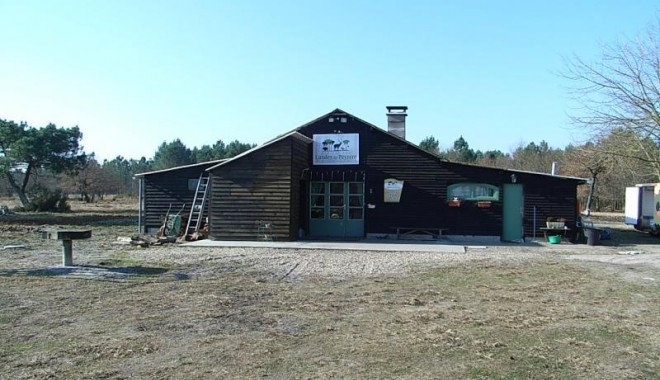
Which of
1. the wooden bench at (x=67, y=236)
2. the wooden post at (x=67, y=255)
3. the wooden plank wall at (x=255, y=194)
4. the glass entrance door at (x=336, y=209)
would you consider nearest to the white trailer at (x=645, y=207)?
the glass entrance door at (x=336, y=209)

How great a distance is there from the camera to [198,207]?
796 inches

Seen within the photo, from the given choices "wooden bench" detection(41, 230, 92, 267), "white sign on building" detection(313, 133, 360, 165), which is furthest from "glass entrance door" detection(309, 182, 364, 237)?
"wooden bench" detection(41, 230, 92, 267)

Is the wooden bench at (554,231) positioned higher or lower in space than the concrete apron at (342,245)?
higher

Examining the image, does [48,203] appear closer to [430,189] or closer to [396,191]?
[396,191]

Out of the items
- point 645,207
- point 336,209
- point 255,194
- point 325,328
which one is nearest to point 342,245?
point 255,194

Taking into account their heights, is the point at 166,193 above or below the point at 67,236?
above

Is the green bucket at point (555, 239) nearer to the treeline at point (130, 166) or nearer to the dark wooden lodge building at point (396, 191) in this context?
the dark wooden lodge building at point (396, 191)

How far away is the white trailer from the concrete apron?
446 inches

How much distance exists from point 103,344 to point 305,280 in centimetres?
491

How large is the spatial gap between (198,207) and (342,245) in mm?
6433

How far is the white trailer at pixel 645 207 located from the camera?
22844mm

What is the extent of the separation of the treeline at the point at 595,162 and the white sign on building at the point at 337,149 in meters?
4.13

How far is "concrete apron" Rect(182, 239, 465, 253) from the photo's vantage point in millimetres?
15852

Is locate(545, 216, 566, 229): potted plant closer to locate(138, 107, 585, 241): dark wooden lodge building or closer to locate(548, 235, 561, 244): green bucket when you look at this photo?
locate(138, 107, 585, 241): dark wooden lodge building
